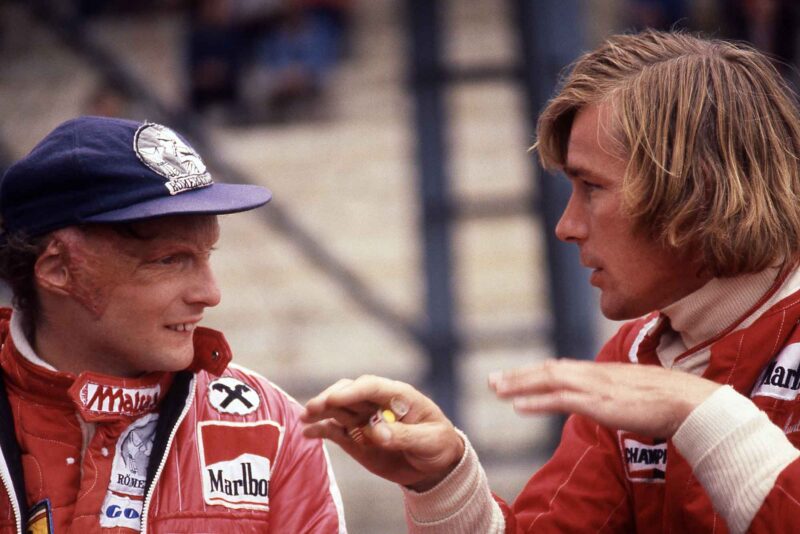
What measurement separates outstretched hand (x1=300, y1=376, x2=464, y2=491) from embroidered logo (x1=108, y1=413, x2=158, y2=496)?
1.02 feet

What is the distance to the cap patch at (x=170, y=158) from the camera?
200 cm

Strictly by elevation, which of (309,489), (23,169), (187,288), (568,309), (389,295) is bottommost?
(389,295)

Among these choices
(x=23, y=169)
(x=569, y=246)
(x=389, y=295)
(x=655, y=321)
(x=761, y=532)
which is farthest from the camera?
(x=389, y=295)

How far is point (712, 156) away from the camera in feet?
6.41

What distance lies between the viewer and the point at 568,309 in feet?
15.5

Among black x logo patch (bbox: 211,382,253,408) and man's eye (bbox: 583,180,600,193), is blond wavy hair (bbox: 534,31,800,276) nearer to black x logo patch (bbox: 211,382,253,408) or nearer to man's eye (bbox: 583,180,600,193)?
man's eye (bbox: 583,180,600,193)

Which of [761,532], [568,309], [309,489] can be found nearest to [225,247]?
[568,309]

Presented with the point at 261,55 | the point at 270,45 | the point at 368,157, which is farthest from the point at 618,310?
the point at 261,55

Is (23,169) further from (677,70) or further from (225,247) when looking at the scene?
(225,247)

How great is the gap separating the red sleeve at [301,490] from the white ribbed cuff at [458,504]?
0.15 metres

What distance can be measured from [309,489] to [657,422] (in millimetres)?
618

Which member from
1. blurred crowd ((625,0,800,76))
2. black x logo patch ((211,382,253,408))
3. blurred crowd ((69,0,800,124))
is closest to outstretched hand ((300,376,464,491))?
black x logo patch ((211,382,253,408))

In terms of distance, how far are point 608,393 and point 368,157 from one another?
6.26m

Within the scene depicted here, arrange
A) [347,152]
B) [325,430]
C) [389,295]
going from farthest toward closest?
[347,152], [389,295], [325,430]
